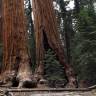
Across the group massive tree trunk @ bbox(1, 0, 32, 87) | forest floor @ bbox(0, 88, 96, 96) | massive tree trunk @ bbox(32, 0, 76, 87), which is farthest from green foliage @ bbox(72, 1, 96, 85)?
forest floor @ bbox(0, 88, 96, 96)

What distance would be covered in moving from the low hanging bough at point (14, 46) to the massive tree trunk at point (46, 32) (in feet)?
3.55

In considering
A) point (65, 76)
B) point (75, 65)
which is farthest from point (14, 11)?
point (75, 65)

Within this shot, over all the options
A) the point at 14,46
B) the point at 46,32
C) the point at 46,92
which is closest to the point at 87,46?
the point at 46,32

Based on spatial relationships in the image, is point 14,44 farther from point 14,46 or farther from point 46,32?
point 46,32

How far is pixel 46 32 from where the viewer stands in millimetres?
9461

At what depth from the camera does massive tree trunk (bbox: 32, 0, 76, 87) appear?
9211 millimetres

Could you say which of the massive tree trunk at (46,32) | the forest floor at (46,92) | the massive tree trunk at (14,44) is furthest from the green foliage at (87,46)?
the forest floor at (46,92)

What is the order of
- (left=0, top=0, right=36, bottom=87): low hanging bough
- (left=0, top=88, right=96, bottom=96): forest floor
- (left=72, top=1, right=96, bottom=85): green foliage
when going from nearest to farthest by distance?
(left=0, top=88, right=96, bottom=96): forest floor
(left=0, top=0, right=36, bottom=87): low hanging bough
(left=72, top=1, right=96, bottom=85): green foliage

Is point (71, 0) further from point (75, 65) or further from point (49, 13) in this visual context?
point (49, 13)

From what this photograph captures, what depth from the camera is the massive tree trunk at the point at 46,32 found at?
→ 9.21 meters

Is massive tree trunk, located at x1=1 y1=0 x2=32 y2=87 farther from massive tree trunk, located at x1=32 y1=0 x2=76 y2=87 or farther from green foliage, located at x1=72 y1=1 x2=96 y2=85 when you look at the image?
green foliage, located at x1=72 y1=1 x2=96 y2=85

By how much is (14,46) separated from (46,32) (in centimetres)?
146

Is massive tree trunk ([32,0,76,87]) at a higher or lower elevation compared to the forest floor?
higher

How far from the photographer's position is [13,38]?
331 inches
